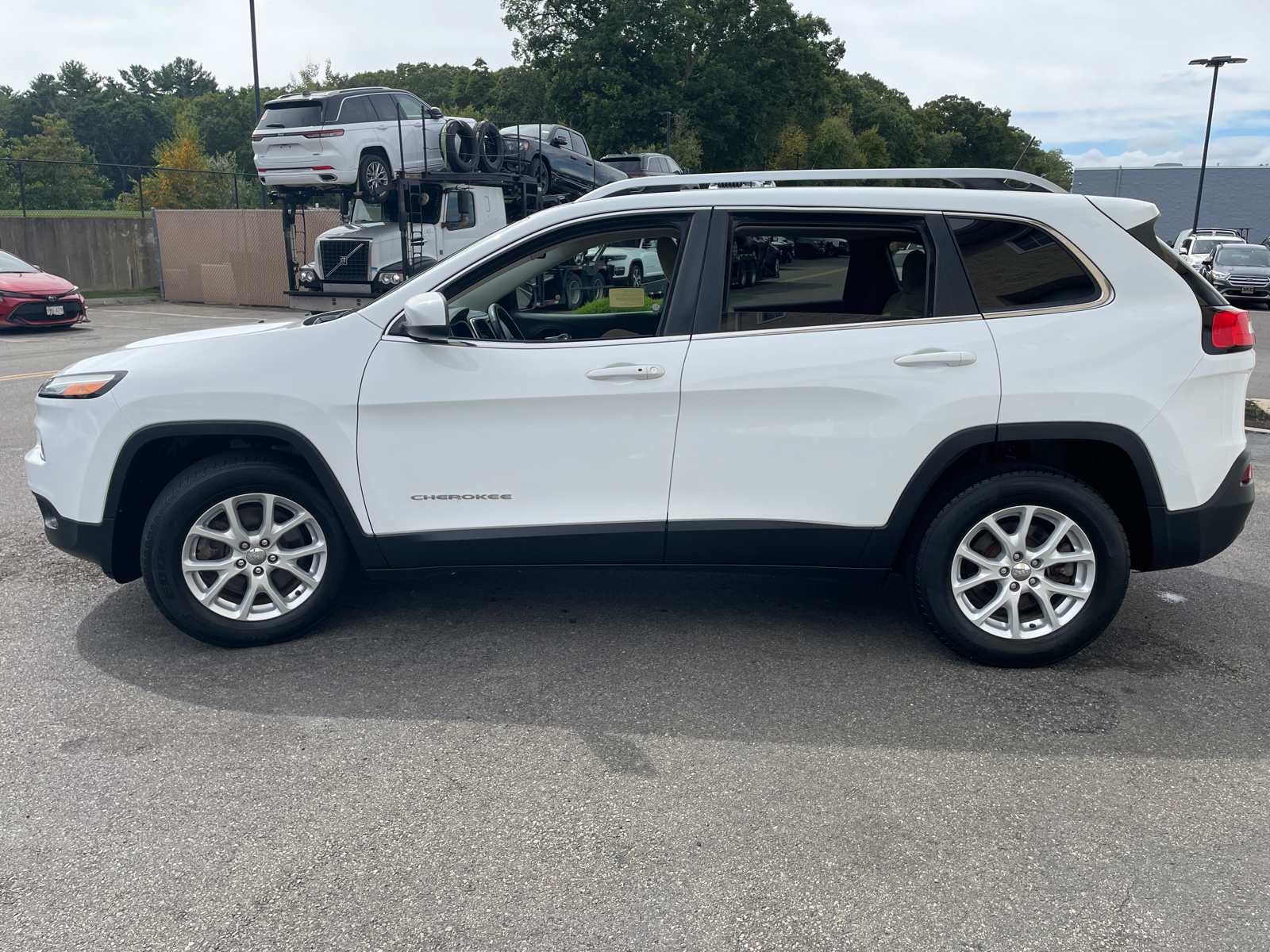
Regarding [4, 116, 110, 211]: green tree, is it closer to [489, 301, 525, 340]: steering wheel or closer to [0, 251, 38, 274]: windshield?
[0, 251, 38, 274]: windshield

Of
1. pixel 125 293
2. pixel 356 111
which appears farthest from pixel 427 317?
pixel 125 293

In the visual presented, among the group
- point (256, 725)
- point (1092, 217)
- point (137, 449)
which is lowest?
point (256, 725)

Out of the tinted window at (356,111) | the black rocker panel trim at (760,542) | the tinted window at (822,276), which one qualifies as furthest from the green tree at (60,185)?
the black rocker panel trim at (760,542)

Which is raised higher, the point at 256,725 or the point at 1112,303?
the point at 1112,303

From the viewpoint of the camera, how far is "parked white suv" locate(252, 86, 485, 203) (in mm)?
15945

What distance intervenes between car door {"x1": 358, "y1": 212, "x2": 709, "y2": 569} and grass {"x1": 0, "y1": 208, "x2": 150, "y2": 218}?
26.8 meters

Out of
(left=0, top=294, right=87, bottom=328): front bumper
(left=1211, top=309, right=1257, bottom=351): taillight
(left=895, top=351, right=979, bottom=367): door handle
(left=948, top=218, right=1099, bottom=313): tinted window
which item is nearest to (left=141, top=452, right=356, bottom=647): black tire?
(left=895, top=351, right=979, bottom=367): door handle

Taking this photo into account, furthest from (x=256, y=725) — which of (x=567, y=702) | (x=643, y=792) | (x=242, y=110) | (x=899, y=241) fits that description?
(x=242, y=110)

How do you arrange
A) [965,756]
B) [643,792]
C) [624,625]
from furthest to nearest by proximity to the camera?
[624,625] → [965,756] → [643,792]

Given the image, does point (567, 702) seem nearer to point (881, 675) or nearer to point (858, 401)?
point (881, 675)

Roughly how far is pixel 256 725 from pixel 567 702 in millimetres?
1060

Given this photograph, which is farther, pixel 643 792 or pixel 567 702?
pixel 567 702

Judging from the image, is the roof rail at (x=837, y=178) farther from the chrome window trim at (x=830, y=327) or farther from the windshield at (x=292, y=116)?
the windshield at (x=292, y=116)

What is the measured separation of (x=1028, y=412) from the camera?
12.3 ft
